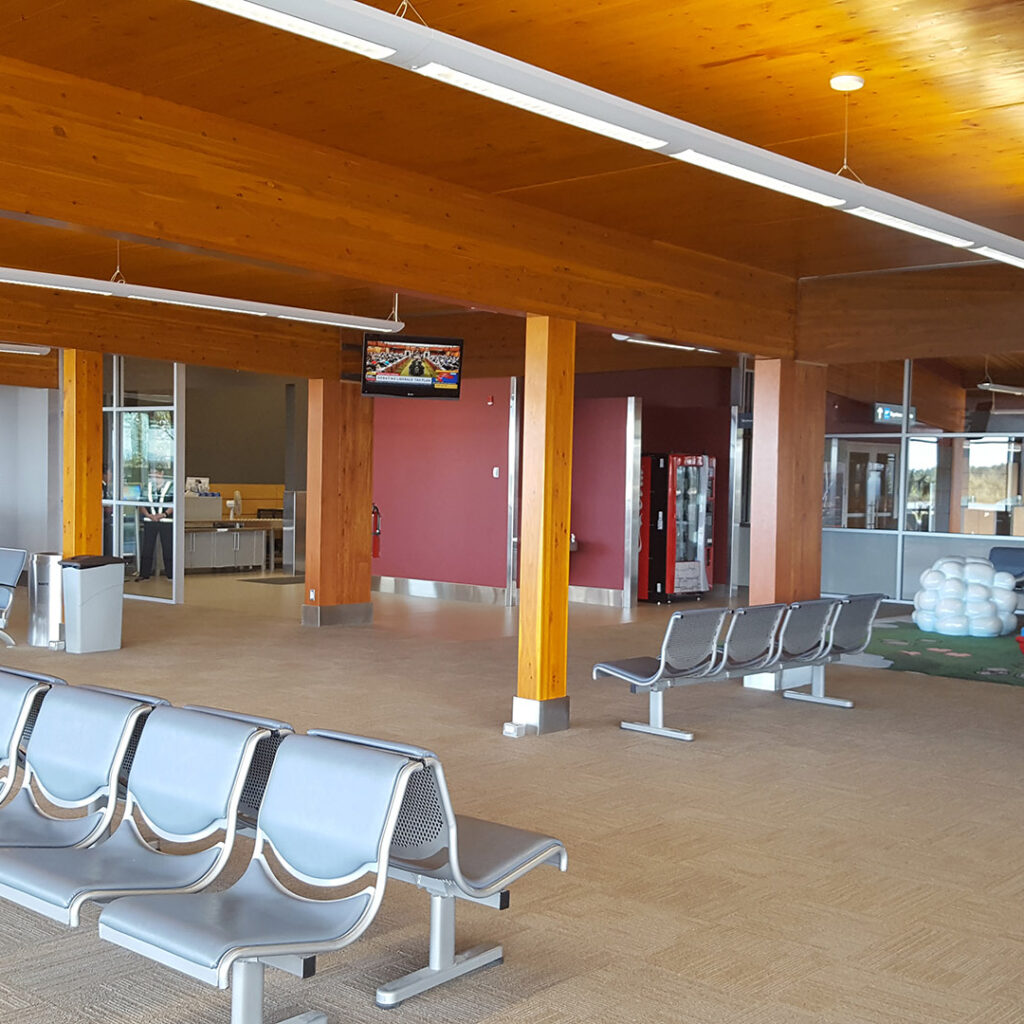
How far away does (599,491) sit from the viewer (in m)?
14.5

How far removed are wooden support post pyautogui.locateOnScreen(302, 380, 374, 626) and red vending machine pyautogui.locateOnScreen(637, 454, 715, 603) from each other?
4001 millimetres

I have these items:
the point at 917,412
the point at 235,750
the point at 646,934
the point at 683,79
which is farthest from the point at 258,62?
the point at 917,412

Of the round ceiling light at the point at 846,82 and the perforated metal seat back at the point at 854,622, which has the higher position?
the round ceiling light at the point at 846,82

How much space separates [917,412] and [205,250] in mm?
9133

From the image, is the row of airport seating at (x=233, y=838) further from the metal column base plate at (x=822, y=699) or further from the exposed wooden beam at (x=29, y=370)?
the exposed wooden beam at (x=29, y=370)

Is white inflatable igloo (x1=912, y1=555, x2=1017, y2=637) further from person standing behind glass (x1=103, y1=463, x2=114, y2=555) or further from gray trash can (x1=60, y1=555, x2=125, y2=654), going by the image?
person standing behind glass (x1=103, y1=463, x2=114, y2=555)

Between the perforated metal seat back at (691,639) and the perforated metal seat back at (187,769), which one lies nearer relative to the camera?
the perforated metal seat back at (187,769)

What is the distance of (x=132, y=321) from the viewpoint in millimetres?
10797

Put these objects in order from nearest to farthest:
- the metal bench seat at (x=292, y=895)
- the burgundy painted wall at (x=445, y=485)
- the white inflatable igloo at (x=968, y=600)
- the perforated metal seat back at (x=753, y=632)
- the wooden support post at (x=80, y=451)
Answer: the metal bench seat at (x=292, y=895) → the perforated metal seat back at (x=753, y=632) → the wooden support post at (x=80, y=451) → the white inflatable igloo at (x=968, y=600) → the burgundy painted wall at (x=445, y=485)

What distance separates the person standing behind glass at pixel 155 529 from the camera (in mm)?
13742

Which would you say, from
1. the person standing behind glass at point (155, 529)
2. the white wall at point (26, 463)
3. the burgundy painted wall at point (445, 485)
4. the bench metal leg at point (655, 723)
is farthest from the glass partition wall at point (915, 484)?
the white wall at point (26, 463)

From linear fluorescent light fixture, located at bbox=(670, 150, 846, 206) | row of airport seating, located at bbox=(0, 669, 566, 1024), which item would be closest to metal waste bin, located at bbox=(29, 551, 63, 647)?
row of airport seating, located at bbox=(0, 669, 566, 1024)

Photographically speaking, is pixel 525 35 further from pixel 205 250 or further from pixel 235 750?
pixel 235 750

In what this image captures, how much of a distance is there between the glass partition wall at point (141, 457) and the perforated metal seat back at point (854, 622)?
7.76 metres
